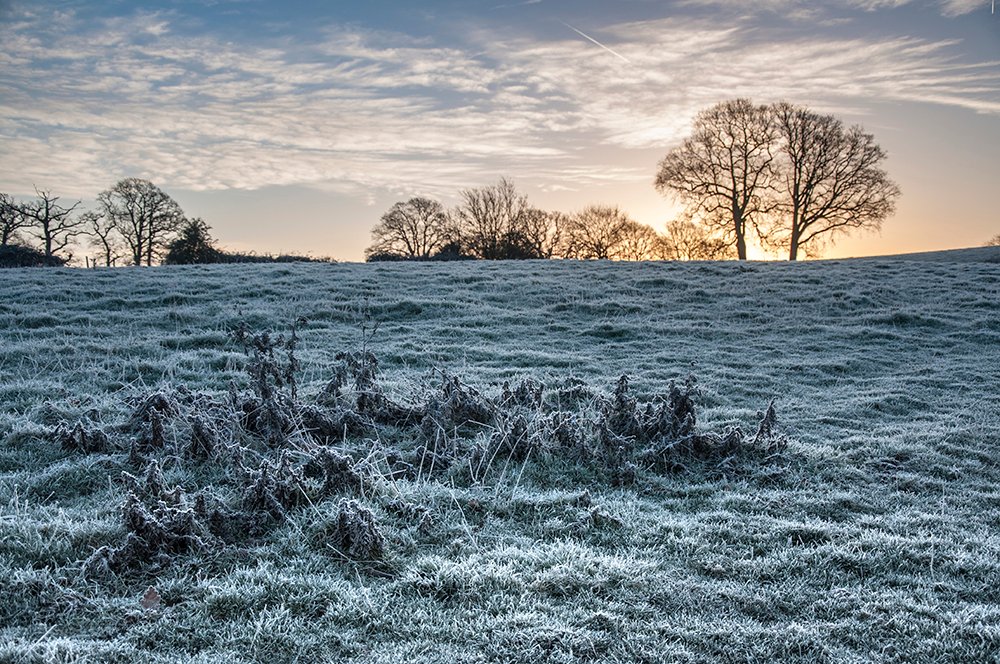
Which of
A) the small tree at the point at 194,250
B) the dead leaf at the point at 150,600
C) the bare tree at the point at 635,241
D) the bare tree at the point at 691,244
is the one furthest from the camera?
the bare tree at the point at 635,241

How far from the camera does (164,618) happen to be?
365 centimetres

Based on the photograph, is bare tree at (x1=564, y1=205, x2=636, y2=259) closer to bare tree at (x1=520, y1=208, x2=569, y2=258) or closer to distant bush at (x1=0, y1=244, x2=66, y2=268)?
bare tree at (x1=520, y1=208, x2=569, y2=258)

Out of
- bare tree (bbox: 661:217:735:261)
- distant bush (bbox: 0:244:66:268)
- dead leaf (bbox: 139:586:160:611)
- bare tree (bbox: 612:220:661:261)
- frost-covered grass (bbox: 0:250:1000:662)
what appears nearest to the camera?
frost-covered grass (bbox: 0:250:1000:662)

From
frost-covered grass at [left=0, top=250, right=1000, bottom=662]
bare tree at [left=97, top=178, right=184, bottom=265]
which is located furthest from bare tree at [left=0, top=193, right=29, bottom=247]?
frost-covered grass at [left=0, top=250, right=1000, bottom=662]

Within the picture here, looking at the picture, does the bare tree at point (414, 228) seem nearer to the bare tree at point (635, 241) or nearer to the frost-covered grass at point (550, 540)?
the bare tree at point (635, 241)

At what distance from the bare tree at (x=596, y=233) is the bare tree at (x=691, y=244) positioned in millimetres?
4242

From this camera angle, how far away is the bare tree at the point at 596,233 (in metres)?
56.5

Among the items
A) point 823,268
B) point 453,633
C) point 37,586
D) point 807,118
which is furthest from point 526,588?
point 807,118

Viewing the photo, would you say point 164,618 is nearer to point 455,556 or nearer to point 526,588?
point 455,556

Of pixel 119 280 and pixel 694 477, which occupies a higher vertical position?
pixel 119 280

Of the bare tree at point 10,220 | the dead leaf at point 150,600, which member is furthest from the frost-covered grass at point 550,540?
the bare tree at point 10,220

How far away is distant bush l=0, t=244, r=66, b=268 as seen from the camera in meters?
29.1

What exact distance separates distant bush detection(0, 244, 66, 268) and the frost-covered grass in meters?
21.0

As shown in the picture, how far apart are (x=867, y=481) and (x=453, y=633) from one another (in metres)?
4.96
